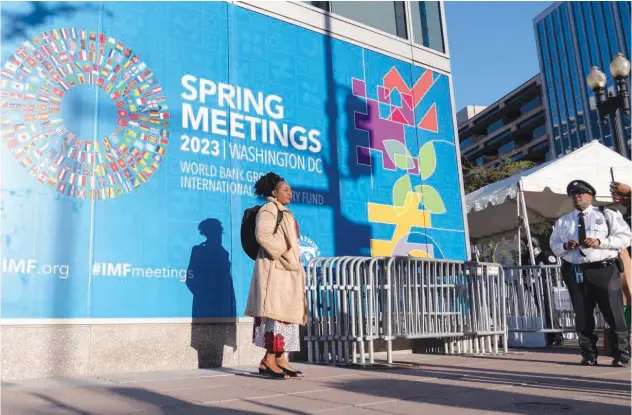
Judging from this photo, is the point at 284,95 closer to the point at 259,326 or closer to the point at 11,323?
the point at 259,326

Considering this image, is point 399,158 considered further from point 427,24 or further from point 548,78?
point 548,78

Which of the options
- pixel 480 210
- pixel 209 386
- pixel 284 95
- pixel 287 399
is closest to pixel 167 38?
pixel 284 95

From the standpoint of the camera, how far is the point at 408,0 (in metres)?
9.26

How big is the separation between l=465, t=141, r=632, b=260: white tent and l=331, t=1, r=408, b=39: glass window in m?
3.17

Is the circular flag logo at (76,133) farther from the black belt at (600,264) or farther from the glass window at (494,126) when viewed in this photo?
the glass window at (494,126)

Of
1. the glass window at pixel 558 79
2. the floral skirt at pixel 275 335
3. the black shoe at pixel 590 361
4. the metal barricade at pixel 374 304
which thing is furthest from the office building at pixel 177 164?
the glass window at pixel 558 79

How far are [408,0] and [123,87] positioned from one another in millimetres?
4976

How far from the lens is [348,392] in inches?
164

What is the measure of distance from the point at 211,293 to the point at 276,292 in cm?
134

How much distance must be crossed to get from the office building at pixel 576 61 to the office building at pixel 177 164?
57362 mm

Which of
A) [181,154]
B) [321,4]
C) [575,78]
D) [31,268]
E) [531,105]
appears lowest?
[31,268]

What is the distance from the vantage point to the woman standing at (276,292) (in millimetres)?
5148

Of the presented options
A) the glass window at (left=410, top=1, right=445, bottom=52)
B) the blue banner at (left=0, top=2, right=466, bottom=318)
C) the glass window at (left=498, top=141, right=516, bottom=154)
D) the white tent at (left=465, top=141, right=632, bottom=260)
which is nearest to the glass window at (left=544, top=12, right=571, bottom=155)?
the glass window at (left=498, top=141, right=516, bottom=154)

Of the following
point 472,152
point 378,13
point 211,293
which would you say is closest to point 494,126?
point 472,152
